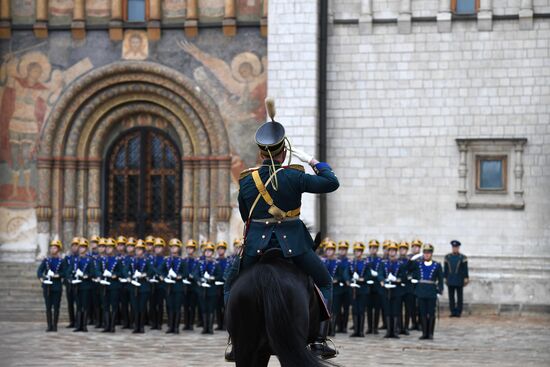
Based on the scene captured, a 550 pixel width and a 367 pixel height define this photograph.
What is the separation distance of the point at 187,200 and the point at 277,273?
1685 cm

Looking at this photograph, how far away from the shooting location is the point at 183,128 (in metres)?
25.8

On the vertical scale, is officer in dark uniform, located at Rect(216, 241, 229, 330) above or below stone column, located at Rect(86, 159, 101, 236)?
below

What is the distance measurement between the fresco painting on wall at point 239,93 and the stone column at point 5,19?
4.11m

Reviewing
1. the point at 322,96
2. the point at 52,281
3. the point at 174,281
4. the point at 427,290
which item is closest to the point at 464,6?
the point at 322,96

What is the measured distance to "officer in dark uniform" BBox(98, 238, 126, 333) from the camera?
66.8 feet

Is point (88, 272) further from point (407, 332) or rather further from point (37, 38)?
point (37, 38)

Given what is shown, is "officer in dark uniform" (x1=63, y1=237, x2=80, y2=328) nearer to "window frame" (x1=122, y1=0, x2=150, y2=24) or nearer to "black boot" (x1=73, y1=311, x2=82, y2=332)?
"black boot" (x1=73, y1=311, x2=82, y2=332)

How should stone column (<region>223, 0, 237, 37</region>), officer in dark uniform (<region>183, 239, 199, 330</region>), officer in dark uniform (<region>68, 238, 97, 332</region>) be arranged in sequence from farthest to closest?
stone column (<region>223, 0, 237, 37</region>) → officer in dark uniform (<region>183, 239, 199, 330</region>) → officer in dark uniform (<region>68, 238, 97, 332</region>)

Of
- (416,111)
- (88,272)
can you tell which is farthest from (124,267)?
(416,111)

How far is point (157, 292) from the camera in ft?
68.6

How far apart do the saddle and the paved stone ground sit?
5.53 meters

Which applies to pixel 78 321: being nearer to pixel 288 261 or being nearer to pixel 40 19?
pixel 40 19

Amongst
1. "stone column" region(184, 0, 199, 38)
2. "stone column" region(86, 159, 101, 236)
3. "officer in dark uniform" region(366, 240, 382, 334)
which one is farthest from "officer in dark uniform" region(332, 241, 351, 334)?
"stone column" region(86, 159, 101, 236)

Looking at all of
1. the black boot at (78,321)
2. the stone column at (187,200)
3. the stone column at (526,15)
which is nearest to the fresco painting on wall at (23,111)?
the stone column at (187,200)
